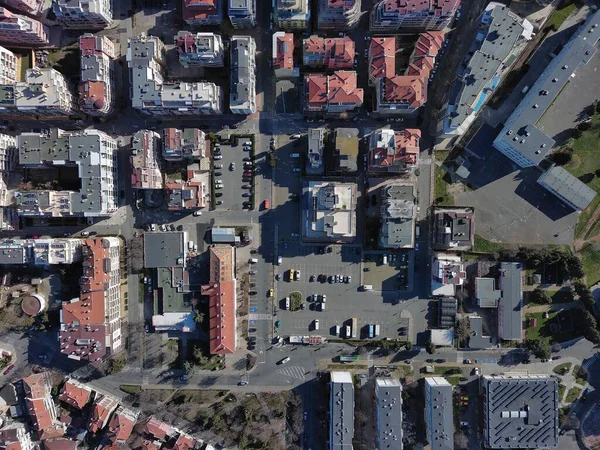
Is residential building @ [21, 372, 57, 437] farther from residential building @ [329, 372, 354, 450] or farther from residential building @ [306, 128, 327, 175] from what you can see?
residential building @ [306, 128, 327, 175]

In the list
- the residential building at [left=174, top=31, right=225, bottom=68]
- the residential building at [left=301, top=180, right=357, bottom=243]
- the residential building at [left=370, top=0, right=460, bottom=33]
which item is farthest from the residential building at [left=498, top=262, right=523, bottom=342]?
the residential building at [left=174, top=31, right=225, bottom=68]

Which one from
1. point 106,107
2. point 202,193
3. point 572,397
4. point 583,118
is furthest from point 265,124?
point 572,397

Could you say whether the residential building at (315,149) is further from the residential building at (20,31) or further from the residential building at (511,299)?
the residential building at (20,31)

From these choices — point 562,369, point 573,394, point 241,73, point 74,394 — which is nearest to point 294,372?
point 74,394

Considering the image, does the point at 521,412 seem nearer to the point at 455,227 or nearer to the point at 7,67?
the point at 455,227

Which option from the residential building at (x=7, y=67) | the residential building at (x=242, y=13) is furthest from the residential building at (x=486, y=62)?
the residential building at (x=7, y=67)

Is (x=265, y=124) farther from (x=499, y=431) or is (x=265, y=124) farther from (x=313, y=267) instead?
(x=499, y=431)

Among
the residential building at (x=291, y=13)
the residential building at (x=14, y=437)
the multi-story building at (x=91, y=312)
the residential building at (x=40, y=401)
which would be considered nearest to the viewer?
the residential building at (x=291, y=13)
